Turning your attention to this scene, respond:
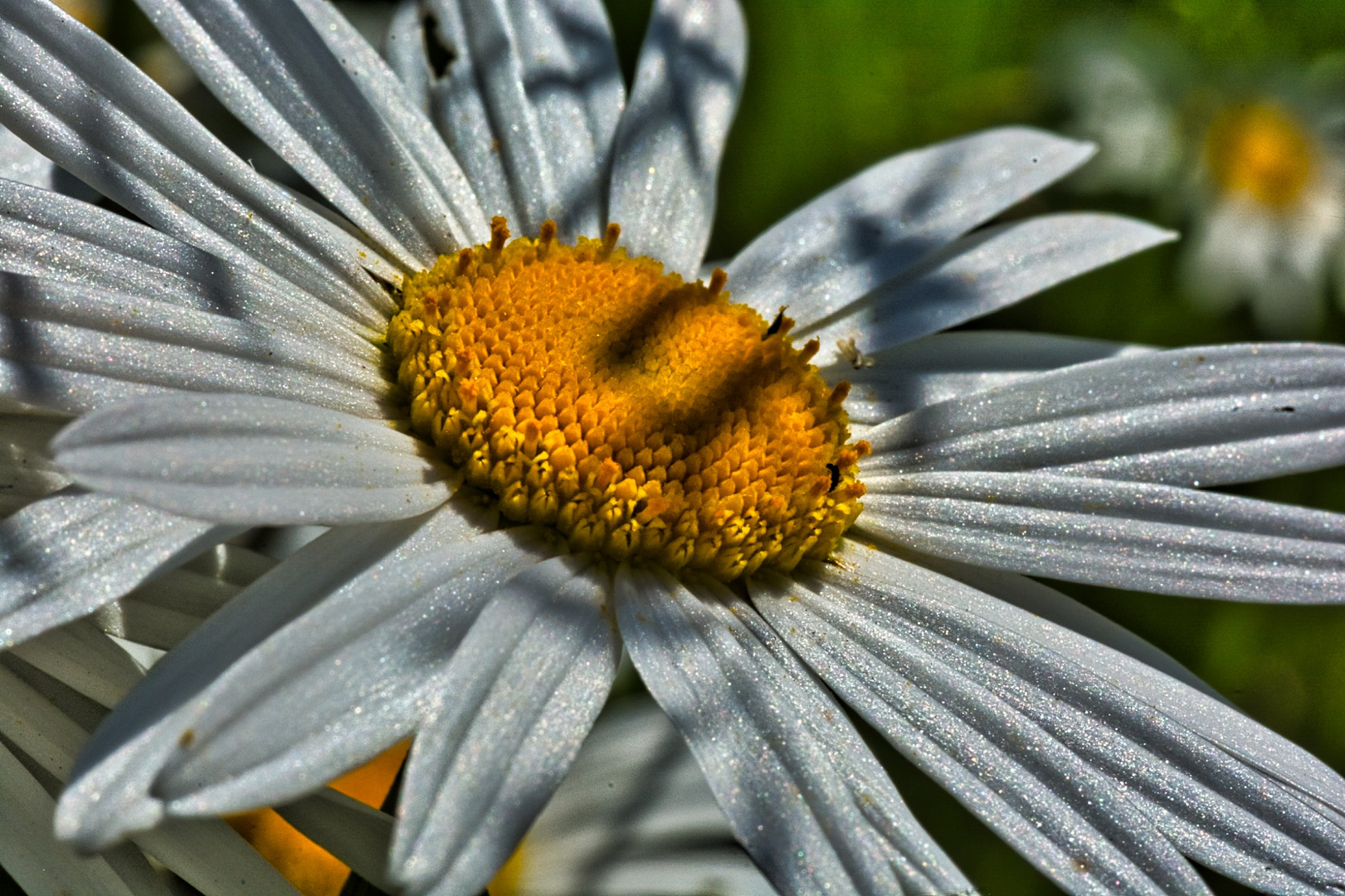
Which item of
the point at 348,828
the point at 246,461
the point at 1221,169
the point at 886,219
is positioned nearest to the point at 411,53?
the point at 886,219

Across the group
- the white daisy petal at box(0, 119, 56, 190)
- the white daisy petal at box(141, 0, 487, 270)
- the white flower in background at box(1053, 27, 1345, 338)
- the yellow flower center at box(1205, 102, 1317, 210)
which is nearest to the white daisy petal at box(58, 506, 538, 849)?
the white daisy petal at box(141, 0, 487, 270)

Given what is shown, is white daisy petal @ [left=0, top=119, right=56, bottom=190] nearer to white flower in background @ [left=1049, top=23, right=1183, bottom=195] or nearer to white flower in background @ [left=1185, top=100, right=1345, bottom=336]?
white flower in background @ [left=1049, top=23, right=1183, bottom=195]

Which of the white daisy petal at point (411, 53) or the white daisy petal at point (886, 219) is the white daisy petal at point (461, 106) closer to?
the white daisy petal at point (411, 53)

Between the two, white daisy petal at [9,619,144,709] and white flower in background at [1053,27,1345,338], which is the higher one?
white flower in background at [1053,27,1345,338]

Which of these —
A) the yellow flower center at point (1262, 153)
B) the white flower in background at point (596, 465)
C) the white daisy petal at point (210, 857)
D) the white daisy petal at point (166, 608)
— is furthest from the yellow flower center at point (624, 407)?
the yellow flower center at point (1262, 153)

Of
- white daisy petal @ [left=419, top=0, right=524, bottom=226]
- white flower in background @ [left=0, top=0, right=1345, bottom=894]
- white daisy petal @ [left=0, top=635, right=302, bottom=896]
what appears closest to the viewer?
white flower in background @ [left=0, top=0, right=1345, bottom=894]

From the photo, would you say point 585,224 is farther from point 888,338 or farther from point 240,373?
point 240,373


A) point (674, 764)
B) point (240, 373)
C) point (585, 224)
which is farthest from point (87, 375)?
point (674, 764)
